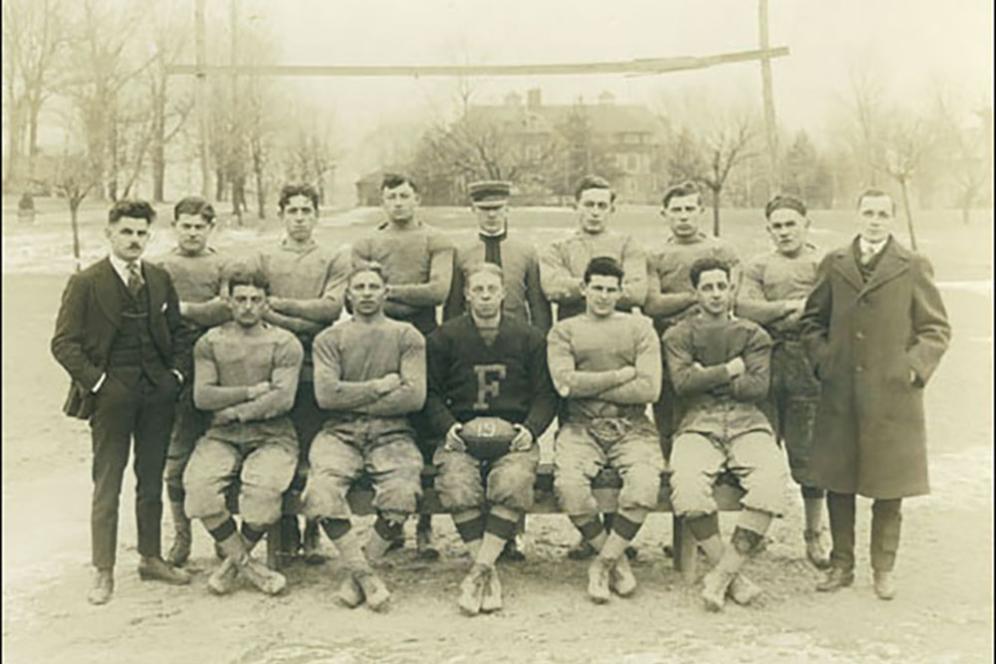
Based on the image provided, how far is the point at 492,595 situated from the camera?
419cm

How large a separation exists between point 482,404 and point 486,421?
0.15 m

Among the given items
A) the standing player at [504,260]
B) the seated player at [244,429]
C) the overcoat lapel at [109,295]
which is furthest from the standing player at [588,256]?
the overcoat lapel at [109,295]

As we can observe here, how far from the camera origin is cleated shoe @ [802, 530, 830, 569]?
4.85 meters

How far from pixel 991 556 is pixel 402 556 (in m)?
2.80

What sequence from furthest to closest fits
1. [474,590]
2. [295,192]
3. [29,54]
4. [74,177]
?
[74,177], [29,54], [295,192], [474,590]

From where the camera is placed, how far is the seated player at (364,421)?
426cm

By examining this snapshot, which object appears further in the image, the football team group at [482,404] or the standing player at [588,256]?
the standing player at [588,256]

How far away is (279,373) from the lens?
4473 millimetres

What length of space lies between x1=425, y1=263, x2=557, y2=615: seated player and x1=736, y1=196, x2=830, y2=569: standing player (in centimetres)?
112

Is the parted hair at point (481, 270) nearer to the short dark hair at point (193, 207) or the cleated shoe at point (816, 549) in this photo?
the short dark hair at point (193, 207)

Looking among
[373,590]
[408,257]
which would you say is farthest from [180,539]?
[408,257]

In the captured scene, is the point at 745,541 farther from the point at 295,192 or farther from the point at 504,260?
the point at 295,192

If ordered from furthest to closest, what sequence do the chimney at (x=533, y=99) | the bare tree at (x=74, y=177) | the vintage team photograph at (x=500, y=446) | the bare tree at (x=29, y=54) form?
1. the chimney at (x=533, y=99)
2. the bare tree at (x=74, y=177)
3. the bare tree at (x=29, y=54)
4. the vintage team photograph at (x=500, y=446)

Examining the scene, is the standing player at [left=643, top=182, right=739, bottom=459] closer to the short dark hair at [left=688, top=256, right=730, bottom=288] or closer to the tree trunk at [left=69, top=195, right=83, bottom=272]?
the short dark hair at [left=688, top=256, right=730, bottom=288]
